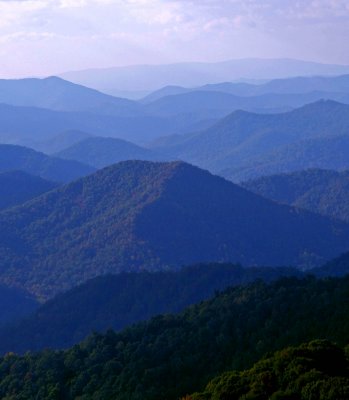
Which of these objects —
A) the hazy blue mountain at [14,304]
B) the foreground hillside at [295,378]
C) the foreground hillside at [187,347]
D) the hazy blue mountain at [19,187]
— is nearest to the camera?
the foreground hillside at [295,378]

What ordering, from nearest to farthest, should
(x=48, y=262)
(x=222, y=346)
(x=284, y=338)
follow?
(x=284, y=338) < (x=222, y=346) < (x=48, y=262)

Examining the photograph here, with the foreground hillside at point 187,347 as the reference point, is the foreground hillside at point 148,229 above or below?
below

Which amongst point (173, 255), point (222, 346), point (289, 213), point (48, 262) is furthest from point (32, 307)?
point (222, 346)

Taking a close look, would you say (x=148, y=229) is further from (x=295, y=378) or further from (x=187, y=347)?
(x=295, y=378)

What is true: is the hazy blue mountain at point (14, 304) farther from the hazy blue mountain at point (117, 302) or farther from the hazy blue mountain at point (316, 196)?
the hazy blue mountain at point (316, 196)

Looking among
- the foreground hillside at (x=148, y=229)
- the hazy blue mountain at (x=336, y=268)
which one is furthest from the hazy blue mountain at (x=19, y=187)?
the hazy blue mountain at (x=336, y=268)

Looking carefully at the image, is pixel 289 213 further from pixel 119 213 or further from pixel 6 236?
pixel 6 236
